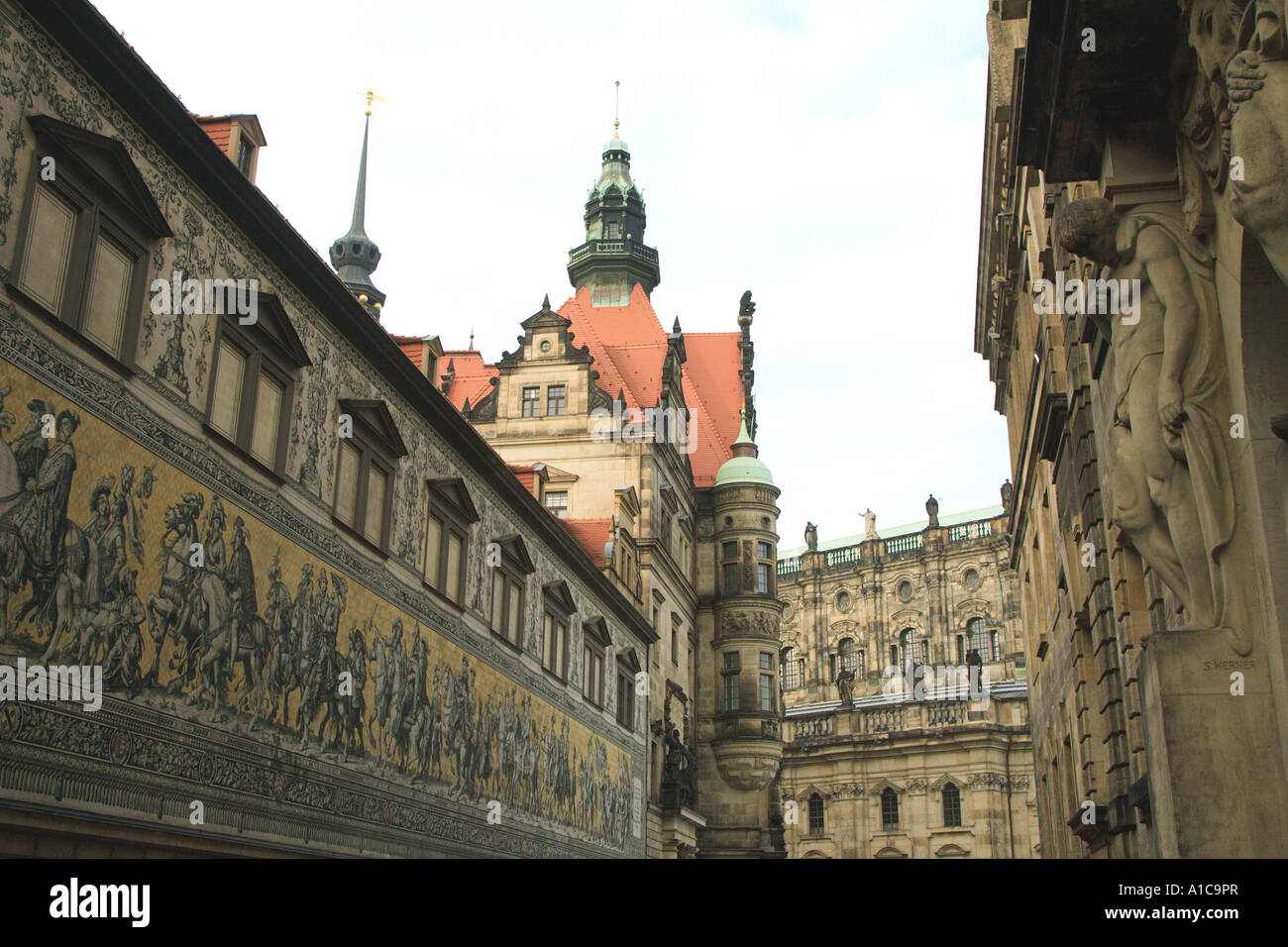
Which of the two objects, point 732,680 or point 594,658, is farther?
point 732,680

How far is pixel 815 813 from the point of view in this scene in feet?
170

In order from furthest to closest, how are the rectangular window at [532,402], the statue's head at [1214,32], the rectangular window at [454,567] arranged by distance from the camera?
the rectangular window at [532,402] → the rectangular window at [454,567] → the statue's head at [1214,32]

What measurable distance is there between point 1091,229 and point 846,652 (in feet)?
181

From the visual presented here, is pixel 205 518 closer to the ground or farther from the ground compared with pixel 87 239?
closer to the ground

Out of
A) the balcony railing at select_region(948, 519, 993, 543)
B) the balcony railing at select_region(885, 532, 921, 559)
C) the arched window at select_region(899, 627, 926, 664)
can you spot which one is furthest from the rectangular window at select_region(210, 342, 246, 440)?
the balcony railing at select_region(885, 532, 921, 559)

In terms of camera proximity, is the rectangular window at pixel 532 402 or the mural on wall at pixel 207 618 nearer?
the mural on wall at pixel 207 618

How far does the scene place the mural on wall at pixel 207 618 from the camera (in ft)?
32.6

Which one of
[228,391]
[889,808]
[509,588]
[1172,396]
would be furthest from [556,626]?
[889,808]

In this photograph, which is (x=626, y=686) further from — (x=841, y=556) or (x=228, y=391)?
(x=841, y=556)

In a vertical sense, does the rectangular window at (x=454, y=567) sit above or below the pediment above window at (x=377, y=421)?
below

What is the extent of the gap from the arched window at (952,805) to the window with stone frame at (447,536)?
1325 inches

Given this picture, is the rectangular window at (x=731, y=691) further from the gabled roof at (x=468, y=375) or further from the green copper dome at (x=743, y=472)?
the gabled roof at (x=468, y=375)

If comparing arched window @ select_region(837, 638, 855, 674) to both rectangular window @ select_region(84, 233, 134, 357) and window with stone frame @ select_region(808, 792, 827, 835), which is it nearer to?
window with stone frame @ select_region(808, 792, 827, 835)

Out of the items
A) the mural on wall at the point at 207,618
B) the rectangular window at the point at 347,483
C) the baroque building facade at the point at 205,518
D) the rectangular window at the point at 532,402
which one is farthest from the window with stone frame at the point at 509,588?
the rectangular window at the point at 532,402
